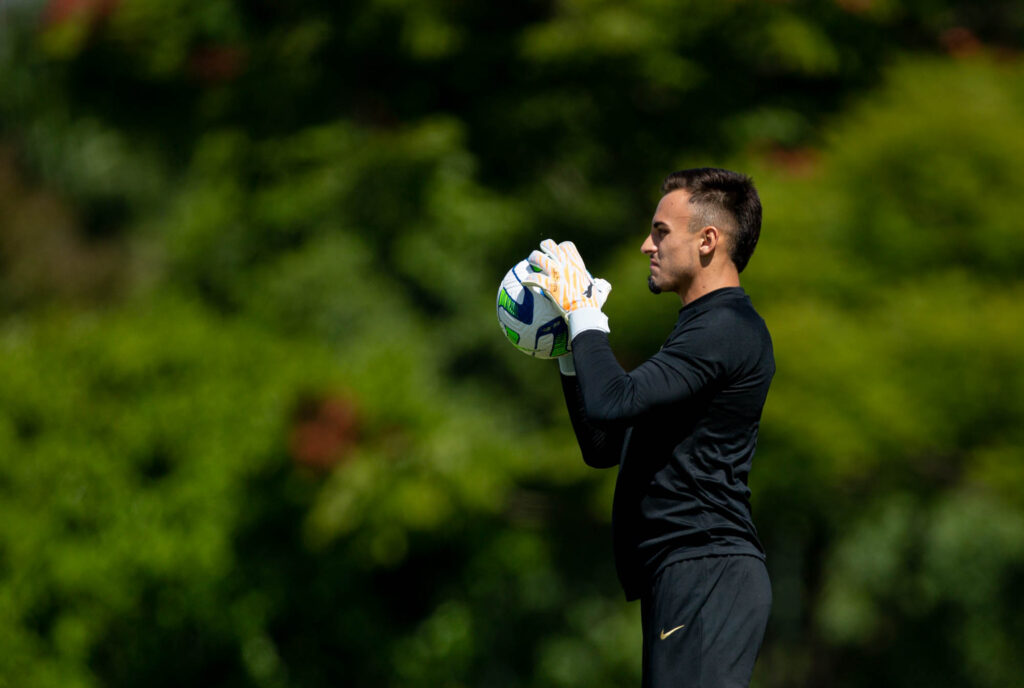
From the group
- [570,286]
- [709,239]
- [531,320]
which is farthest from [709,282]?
[531,320]

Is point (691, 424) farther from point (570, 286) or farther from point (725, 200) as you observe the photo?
point (725, 200)

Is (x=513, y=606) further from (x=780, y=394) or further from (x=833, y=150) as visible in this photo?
(x=833, y=150)

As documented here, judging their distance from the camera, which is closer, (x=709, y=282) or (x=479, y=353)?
(x=709, y=282)

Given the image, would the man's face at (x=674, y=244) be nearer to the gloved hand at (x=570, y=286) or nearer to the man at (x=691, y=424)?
the man at (x=691, y=424)

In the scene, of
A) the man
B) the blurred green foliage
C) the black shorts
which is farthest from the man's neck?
Answer: the blurred green foliage

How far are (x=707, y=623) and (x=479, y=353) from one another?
1112 centimetres

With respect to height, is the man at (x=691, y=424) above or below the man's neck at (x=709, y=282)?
below

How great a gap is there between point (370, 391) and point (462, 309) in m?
1.83

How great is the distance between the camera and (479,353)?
1392 cm

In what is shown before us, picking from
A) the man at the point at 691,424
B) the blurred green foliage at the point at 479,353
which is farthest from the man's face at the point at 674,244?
the blurred green foliage at the point at 479,353

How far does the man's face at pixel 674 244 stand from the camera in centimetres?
305

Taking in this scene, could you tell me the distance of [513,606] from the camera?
552 inches

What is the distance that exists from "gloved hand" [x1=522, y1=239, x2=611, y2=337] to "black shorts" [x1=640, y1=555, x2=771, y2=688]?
2.21 ft

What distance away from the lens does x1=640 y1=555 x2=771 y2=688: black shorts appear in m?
2.84
